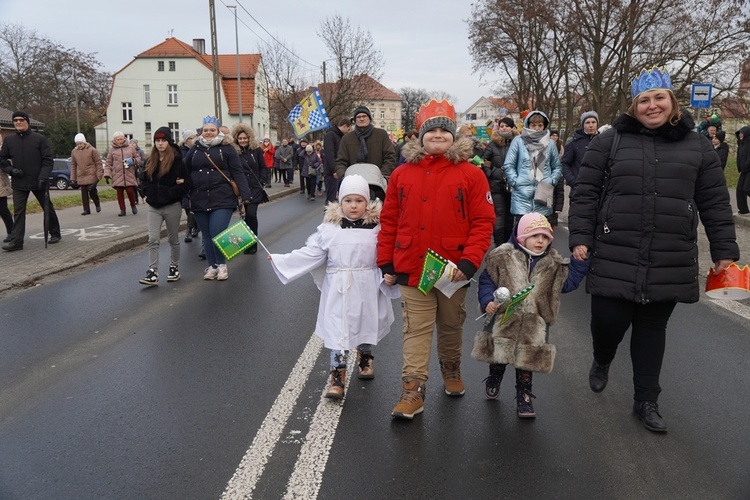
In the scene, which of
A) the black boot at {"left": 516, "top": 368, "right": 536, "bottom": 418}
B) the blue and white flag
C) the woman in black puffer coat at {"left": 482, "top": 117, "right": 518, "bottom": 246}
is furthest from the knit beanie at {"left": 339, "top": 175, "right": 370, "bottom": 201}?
the blue and white flag

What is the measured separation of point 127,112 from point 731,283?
69239 millimetres

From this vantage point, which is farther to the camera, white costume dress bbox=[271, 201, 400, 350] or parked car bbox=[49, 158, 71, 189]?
parked car bbox=[49, 158, 71, 189]

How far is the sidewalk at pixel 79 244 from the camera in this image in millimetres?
8586

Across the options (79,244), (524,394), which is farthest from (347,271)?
(79,244)

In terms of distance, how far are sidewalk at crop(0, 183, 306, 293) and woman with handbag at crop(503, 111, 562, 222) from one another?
6.05 metres

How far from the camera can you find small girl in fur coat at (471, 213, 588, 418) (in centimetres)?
397

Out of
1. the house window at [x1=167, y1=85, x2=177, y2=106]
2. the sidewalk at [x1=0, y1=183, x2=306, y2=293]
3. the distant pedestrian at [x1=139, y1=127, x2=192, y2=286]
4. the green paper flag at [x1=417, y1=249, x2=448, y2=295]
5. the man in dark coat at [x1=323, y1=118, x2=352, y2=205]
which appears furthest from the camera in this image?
the house window at [x1=167, y1=85, x2=177, y2=106]

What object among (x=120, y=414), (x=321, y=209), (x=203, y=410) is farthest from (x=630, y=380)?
(x=321, y=209)

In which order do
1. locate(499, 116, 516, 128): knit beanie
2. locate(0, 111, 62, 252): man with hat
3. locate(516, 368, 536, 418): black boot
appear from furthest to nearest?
locate(0, 111, 62, 252): man with hat, locate(499, 116, 516, 128): knit beanie, locate(516, 368, 536, 418): black boot

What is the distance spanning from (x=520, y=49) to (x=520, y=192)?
3648 centimetres

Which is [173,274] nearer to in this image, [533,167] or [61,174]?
[533,167]

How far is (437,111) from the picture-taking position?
4.09m

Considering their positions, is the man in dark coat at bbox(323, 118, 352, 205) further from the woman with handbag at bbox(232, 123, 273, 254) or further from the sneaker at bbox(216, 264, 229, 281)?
the sneaker at bbox(216, 264, 229, 281)

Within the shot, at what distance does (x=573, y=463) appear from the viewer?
342cm
